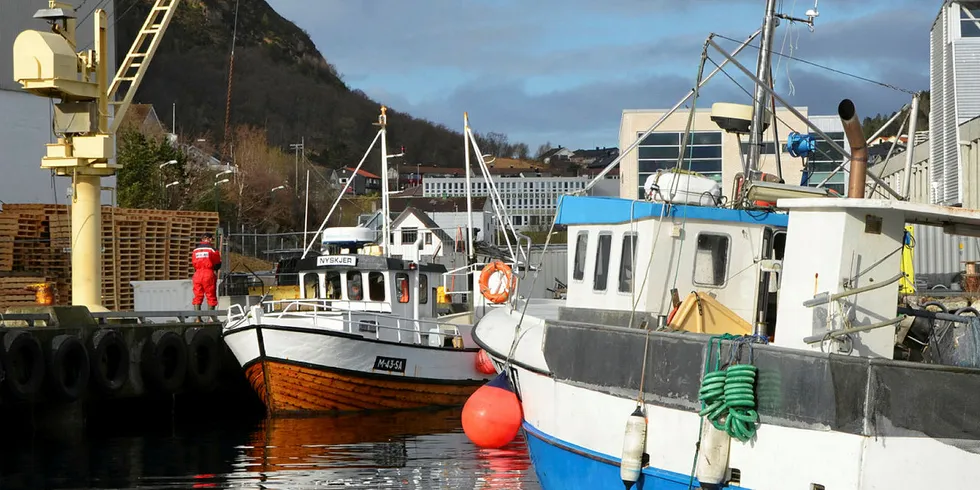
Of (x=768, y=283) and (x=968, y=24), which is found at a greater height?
(x=968, y=24)

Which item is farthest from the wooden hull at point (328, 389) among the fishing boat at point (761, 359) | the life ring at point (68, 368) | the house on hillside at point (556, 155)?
the house on hillside at point (556, 155)

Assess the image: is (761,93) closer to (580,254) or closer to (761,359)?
(580,254)

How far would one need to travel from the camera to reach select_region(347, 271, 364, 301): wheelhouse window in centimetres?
2053

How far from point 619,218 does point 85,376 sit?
909 centimetres

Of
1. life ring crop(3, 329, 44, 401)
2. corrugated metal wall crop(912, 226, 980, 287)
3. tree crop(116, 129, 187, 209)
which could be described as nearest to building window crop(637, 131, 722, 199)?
corrugated metal wall crop(912, 226, 980, 287)

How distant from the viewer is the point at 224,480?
13.1 m

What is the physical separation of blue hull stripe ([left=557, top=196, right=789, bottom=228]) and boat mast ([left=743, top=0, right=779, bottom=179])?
777 mm

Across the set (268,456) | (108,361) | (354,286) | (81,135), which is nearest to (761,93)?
(268,456)

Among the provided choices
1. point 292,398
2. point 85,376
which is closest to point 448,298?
point 292,398

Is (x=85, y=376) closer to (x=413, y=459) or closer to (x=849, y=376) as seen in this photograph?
(x=413, y=459)

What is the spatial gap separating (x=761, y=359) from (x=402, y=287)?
1342 centimetres

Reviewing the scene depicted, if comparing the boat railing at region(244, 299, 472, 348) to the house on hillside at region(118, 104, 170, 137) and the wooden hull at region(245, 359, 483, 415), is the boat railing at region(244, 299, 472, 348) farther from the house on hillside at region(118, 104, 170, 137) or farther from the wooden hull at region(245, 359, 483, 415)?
the house on hillside at region(118, 104, 170, 137)

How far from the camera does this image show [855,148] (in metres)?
8.46

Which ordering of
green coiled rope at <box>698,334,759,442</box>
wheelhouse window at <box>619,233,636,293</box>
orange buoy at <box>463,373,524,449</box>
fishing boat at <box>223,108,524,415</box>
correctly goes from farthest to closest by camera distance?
fishing boat at <box>223,108,524,415</box>, orange buoy at <box>463,373,524,449</box>, wheelhouse window at <box>619,233,636,293</box>, green coiled rope at <box>698,334,759,442</box>
